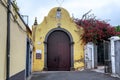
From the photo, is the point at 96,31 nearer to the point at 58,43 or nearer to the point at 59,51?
the point at 58,43

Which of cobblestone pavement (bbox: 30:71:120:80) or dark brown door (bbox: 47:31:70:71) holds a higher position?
dark brown door (bbox: 47:31:70:71)

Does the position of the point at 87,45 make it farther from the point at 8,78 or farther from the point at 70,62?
the point at 8,78

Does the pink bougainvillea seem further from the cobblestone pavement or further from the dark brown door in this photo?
the cobblestone pavement

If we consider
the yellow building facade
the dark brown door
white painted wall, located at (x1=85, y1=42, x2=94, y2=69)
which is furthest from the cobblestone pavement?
the dark brown door

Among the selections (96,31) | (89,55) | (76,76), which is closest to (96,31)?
(96,31)

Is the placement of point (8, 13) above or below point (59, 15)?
below

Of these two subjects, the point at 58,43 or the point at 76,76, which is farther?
the point at 58,43

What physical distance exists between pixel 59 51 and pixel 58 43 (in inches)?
29.2

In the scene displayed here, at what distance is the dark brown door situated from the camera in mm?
26391

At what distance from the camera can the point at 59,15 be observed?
26.4 m

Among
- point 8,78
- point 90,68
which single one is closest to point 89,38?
point 90,68

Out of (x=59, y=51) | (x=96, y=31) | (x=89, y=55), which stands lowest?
(x=89, y=55)

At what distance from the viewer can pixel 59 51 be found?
26578 mm

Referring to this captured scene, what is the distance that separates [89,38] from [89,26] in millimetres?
1371
